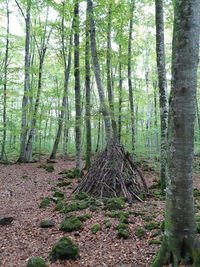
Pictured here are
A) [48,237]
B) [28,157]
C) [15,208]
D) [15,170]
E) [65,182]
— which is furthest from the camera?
[28,157]

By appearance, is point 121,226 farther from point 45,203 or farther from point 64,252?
point 45,203

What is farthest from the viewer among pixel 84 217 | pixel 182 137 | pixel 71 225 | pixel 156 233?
pixel 84 217

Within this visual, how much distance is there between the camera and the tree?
8.68ft

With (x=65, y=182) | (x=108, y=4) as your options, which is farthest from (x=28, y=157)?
(x=108, y=4)

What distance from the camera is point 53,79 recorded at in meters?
23.0

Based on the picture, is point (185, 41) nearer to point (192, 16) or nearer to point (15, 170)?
point (192, 16)

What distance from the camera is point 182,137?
8.86ft

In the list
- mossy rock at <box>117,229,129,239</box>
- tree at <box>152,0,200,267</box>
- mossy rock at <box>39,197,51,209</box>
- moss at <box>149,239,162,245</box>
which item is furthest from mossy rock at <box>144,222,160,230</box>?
mossy rock at <box>39,197,51,209</box>

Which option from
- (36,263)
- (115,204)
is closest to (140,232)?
(115,204)

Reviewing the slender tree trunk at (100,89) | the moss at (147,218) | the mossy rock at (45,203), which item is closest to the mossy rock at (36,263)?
the moss at (147,218)

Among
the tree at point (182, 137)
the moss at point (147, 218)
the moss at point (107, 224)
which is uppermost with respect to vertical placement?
the tree at point (182, 137)

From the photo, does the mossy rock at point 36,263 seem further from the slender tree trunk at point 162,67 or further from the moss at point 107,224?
the slender tree trunk at point 162,67

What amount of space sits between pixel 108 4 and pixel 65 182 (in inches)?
329

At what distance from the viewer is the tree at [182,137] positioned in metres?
2.65
